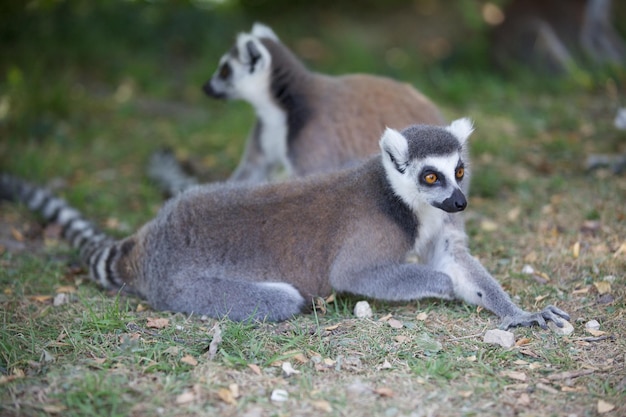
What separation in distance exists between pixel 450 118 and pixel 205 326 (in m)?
5.19

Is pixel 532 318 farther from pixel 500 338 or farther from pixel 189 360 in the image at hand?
pixel 189 360

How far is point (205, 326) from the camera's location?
202 inches

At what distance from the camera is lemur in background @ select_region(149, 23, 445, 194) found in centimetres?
684

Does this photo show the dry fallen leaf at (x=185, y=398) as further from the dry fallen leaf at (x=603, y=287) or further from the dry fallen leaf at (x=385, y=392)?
the dry fallen leaf at (x=603, y=287)

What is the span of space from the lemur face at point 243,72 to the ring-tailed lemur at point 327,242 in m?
1.92

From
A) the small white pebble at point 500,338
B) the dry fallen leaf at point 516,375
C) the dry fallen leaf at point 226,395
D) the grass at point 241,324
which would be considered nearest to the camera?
the dry fallen leaf at point 226,395

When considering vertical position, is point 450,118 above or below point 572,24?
below

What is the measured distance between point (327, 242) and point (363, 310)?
1.79 ft

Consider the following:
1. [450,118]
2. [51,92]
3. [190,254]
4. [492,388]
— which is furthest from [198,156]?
[492,388]

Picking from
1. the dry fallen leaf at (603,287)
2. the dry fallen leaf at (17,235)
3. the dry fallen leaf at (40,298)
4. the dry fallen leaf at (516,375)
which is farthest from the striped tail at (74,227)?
the dry fallen leaf at (603,287)

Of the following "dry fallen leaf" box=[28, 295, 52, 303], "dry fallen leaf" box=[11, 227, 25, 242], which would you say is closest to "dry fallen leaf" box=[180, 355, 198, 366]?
"dry fallen leaf" box=[28, 295, 52, 303]

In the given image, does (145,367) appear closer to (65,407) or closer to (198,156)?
(65,407)

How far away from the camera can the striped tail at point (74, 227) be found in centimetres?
586

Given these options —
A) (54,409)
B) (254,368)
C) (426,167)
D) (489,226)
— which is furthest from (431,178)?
(54,409)
